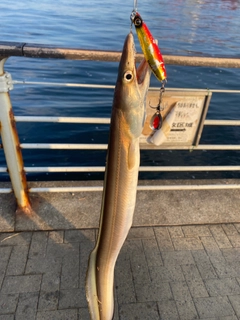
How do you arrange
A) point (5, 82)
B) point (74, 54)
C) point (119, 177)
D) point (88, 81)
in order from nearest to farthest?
point (119, 177) → point (74, 54) → point (5, 82) → point (88, 81)

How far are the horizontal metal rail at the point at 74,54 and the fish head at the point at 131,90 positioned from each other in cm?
90

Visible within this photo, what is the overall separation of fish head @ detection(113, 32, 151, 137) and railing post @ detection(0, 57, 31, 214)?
1.55m

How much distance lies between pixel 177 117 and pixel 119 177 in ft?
5.28

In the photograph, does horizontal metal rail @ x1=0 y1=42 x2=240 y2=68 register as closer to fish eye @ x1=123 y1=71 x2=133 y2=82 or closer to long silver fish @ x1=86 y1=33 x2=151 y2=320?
long silver fish @ x1=86 y1=33 x2=151 y2=320

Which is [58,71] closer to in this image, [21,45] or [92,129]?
[92,129]

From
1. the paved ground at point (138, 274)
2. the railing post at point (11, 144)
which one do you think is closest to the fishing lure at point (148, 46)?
the railing post at point (11, 144)

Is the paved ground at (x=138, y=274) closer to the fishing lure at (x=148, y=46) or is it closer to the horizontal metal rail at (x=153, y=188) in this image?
the horizontal metal rail at (x=153, y=188)

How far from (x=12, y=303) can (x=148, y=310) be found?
1.37m

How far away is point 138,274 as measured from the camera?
10.0 ft

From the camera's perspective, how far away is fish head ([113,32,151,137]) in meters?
1.76

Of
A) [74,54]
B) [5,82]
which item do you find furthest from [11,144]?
[74,54]

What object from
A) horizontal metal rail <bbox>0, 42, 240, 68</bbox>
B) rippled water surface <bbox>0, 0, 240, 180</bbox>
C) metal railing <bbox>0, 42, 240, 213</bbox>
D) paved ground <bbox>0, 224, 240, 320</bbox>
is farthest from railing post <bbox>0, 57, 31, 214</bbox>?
rippled water surface <bbox>0, 0, 240, 180</bbox>

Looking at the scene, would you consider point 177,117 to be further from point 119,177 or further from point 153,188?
point 119,177

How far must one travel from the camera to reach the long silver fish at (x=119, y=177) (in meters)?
1.89
